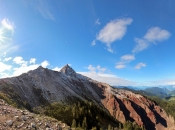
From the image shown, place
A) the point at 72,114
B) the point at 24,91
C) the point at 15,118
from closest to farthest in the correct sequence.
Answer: the point at 15,118 → the point at 72,114 → the point at 24,91

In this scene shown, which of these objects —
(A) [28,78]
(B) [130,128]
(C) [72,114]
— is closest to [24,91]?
(A) [28,78]

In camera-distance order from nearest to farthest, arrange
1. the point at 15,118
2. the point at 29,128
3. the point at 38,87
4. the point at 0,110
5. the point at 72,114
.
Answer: the point at 29,128, the point at 15,118, the point at 0,110, the point at 72,114, the point at 38,87

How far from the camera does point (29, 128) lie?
19.3 metres

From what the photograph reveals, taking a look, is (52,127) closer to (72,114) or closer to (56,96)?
(72,114)

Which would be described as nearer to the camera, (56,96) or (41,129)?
(41,129)

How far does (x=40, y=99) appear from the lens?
4690 inches

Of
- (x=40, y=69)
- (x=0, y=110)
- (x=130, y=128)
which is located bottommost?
(x=130, y=128)

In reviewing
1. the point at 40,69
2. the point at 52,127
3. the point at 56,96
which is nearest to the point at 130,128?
the point at 56,96

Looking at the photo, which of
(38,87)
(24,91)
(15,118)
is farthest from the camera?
(38,87)

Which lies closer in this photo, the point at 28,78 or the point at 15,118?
the point at 15,118

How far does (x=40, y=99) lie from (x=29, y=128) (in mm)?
105900

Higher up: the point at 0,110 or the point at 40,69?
the point at 40,69

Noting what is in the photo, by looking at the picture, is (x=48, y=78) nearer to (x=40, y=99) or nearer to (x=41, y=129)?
(x=40, y=99)

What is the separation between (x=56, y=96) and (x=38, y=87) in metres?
18.7
